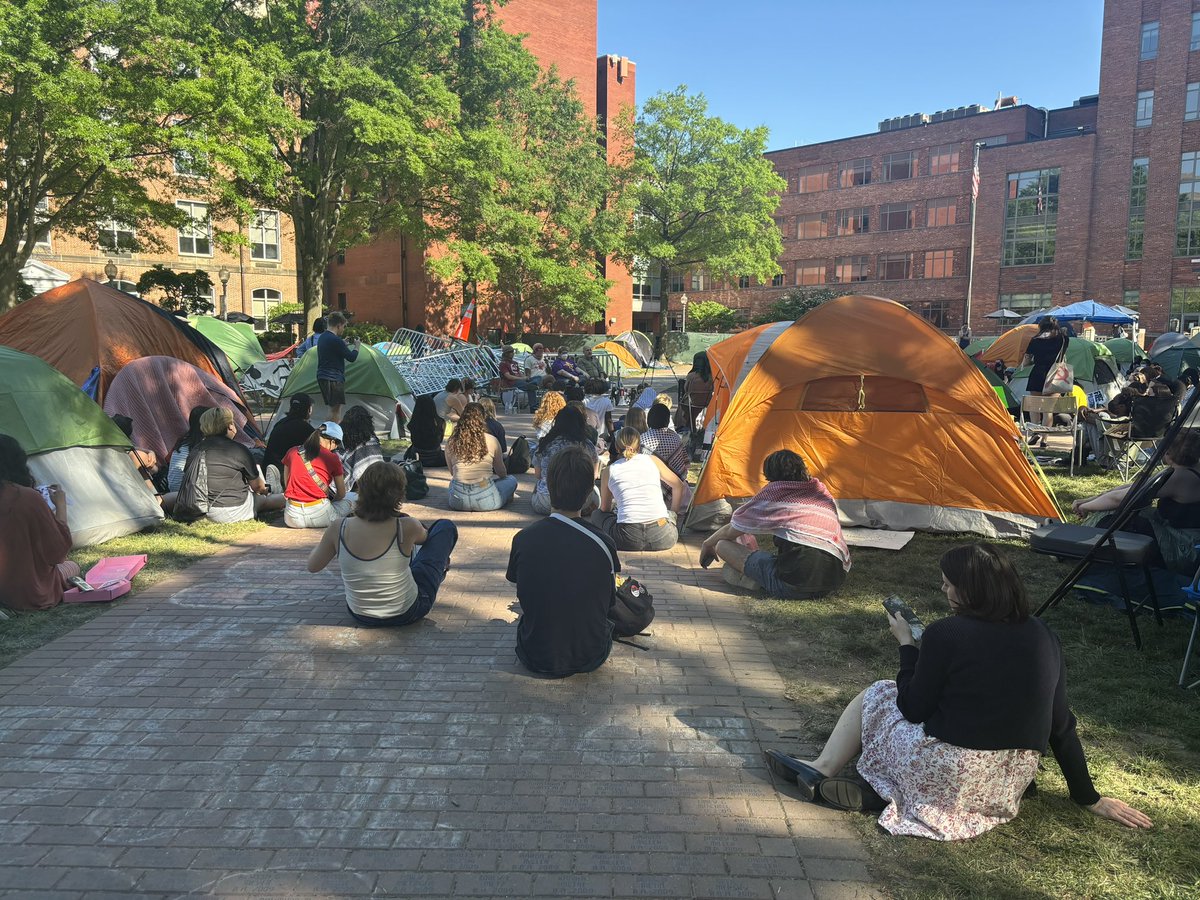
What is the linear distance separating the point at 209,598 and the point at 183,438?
3671mm

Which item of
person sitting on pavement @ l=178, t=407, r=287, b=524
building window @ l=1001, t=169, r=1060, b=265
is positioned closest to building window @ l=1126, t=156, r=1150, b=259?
building window @ l=1001, t=169, r=1060, b=265

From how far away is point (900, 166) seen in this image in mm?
55125

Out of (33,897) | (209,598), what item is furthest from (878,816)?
(209,598)

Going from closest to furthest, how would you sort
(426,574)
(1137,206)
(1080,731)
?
(1080,731) < (426,574) < (1137,206)

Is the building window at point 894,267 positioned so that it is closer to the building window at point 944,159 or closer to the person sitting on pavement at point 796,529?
the building window at point 944,159

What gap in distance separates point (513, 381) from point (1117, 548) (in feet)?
52.6

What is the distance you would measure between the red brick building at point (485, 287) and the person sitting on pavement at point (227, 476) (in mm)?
33222

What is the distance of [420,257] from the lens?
42.7 metres

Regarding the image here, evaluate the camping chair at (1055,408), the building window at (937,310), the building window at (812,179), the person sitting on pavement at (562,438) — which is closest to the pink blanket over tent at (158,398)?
the person sitting on pavement at (562,438)

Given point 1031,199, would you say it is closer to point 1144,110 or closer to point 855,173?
point 1144,110

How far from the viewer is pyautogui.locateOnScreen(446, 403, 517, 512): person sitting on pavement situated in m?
9.23

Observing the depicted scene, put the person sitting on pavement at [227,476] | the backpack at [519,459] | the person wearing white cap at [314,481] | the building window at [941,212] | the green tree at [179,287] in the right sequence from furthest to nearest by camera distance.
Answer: the building window at [941,212] → the green tree at [179,287] → the backpack at [519,459] → the person wearing white cap at [314,481] → the person sitting on pavement at [227,476]

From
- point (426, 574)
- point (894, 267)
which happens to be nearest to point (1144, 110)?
point (894, 267)

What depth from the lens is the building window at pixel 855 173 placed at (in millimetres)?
56719
